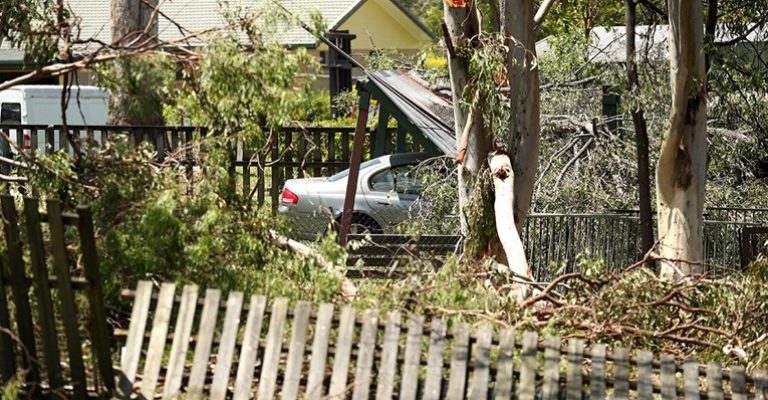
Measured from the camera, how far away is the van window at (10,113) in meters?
27.1

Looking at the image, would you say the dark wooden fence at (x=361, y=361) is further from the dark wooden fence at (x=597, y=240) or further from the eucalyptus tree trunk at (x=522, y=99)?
the dark wooden fence at (x=597, y=240)

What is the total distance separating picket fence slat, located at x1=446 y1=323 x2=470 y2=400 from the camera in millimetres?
6383

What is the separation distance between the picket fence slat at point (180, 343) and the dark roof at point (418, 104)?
8469 millimetres

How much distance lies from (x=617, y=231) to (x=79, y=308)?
750 cm

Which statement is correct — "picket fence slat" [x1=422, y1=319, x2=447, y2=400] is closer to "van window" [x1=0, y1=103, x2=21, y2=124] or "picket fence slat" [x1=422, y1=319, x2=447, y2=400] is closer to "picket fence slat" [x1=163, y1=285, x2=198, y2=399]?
"picket fence slat" [x1=163, y1=285, x2=198, y2=399]

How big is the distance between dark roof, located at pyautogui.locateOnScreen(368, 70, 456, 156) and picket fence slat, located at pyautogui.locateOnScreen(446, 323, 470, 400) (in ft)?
28.3

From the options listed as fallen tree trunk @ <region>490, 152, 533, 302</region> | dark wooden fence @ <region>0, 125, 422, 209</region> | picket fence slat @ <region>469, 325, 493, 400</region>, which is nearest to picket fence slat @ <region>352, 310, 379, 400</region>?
picket fence slat @ <region>469, 325, 493, 400</region>

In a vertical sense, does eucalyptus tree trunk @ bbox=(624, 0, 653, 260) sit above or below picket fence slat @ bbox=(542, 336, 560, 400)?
above

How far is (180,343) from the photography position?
6.70 m

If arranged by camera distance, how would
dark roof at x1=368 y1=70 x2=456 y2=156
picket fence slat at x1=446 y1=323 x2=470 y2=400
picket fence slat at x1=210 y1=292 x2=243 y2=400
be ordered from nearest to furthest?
picket fence slat at x1=446 y1=323 x2=470 y2=400 → picket fence slat at x1=210 y1=292 x2=243 y2=400 → dark roof at x1=368 y1=70 x2=456 y2=156

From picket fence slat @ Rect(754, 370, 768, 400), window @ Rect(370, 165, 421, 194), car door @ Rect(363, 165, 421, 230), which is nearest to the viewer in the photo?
picket fence slat @ Rect(754, 370, 768, 400)

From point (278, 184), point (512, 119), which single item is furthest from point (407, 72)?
point (512, 119)

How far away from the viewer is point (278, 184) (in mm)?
18969

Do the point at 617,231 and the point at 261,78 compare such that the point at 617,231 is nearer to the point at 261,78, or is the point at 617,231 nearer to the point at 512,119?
the point at 512,119
